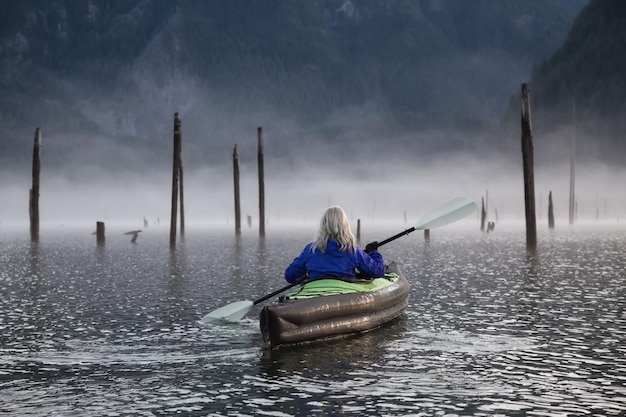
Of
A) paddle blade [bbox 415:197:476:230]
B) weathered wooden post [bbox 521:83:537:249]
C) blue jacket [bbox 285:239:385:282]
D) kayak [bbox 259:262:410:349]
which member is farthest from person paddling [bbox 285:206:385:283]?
weathered wooden post [bbox 521:83:537:249]

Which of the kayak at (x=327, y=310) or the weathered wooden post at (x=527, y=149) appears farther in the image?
the weathered wooden post at (x=527, y=149)

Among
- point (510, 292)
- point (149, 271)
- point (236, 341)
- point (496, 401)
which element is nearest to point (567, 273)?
point (510, 292)

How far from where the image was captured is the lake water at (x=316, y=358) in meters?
9.69

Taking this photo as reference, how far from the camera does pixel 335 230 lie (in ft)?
46.3

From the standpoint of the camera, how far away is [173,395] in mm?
10148

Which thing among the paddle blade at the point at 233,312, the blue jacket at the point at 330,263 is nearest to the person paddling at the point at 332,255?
the blue jacket at the point at 330,263

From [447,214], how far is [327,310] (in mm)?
6128

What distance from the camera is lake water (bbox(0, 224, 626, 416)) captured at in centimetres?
969

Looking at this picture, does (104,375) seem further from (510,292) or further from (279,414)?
(510,292)

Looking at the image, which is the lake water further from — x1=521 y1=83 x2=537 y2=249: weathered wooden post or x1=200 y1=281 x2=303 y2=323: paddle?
x1=521 y1=83 x2=537 y2=249: weathered wooden post

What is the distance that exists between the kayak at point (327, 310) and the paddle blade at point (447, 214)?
291cm

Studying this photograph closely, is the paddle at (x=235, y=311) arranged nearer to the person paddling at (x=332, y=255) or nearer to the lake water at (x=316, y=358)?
the lake water at (x=316, y=358)

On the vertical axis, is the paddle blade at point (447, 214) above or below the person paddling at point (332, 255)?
above

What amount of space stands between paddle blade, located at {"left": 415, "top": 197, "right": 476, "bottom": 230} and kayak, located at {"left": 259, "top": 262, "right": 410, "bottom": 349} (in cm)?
291
